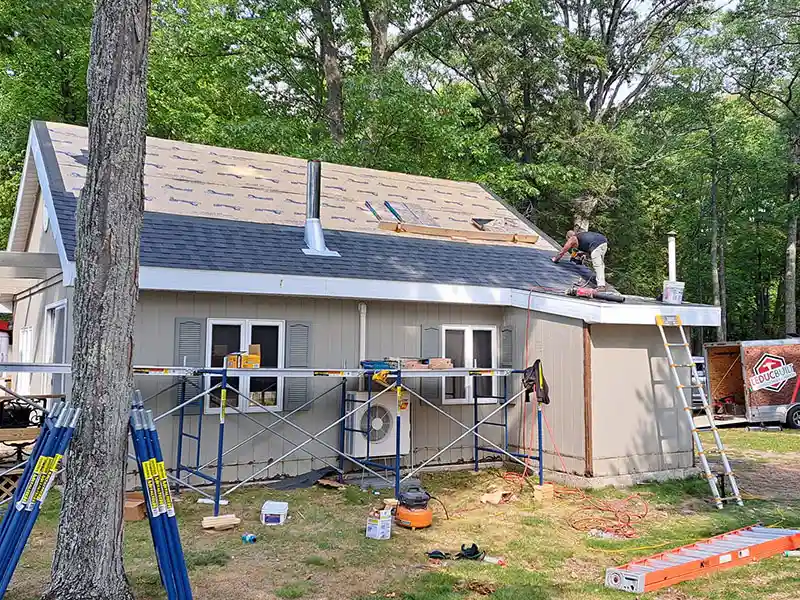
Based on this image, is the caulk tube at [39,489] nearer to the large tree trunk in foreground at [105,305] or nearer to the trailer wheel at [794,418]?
the large tree trunk in foreground at [105,305]

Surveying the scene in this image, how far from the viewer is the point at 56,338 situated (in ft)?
32.8

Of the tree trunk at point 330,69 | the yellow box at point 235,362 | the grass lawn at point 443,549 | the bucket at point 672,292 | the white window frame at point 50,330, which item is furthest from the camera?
the tree trunk at point 330,69

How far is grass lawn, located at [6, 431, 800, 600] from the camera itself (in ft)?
17.7

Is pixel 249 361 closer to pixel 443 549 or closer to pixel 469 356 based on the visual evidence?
pixel 443 549

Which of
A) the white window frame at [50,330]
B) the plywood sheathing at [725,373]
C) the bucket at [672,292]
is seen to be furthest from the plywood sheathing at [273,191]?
the plywood sheathing at [725,373]

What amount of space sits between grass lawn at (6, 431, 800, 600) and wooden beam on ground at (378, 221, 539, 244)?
4815 mm

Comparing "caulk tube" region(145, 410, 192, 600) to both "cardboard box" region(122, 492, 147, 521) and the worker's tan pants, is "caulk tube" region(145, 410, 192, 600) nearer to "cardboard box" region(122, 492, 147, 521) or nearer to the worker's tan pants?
"cardboard box" region(122, 492, 147, 521)

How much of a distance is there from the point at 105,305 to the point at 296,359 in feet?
16.5

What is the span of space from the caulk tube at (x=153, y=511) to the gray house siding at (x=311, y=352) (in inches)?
162

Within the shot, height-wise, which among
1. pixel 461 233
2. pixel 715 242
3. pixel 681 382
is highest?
pixel 715 242

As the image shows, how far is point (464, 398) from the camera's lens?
35.6 ft

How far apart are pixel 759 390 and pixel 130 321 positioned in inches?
666

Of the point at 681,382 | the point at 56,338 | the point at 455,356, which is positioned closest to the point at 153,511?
the point at 56,338

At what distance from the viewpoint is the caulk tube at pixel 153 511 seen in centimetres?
462
